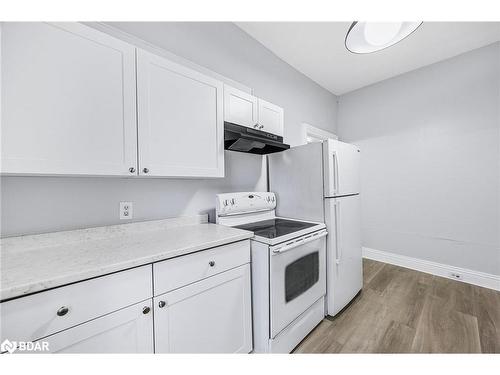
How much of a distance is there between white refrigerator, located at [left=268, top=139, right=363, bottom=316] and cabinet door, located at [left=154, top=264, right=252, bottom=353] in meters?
0.91

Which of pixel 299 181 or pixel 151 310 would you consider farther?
pixel 299 181

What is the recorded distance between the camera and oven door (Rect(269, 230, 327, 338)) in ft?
4.41

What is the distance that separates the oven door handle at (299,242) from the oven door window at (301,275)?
0.13m

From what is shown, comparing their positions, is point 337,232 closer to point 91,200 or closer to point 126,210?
point 126,210

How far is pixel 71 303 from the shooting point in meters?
0.73

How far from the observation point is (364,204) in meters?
3.33

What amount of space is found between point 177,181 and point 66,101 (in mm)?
816

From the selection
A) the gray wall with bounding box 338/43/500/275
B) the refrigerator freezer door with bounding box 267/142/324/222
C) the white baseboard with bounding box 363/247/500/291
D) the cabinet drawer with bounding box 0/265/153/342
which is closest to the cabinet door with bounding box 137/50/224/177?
the cabinet drawer with bounding box 0/265/153/342

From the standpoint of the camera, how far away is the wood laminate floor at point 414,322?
150cm

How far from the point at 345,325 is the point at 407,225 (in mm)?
1931

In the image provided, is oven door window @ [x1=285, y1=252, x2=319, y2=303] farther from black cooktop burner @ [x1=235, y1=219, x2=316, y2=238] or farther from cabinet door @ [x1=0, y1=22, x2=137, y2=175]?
cabinet door @ [x1=0, y1=22, x2=137, y2=175]

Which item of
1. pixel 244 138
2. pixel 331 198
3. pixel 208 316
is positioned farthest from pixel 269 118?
pixel 208 316
